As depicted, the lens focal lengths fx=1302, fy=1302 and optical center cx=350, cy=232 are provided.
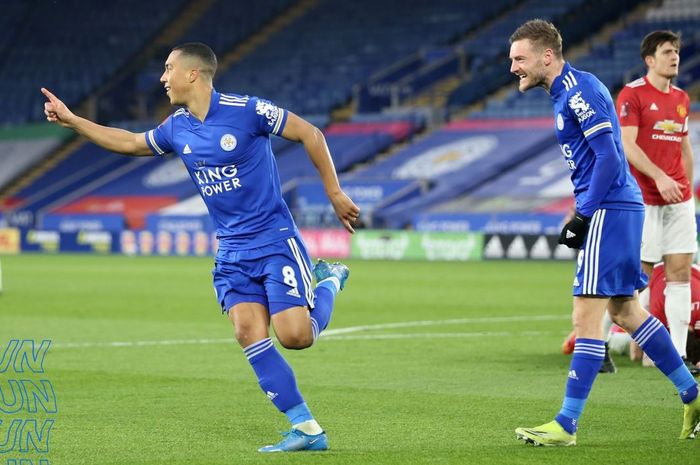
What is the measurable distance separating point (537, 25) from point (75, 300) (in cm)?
1299

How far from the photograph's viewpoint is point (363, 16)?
4678 centimetres

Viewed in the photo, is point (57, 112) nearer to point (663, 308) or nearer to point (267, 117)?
point (267, 117)

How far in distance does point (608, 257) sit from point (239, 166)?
1950 mm

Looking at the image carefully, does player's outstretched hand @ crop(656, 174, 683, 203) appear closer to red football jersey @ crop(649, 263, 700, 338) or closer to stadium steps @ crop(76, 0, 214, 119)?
red football jersey @ crop(649, 263, 700, 338)

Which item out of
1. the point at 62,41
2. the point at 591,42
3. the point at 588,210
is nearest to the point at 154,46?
the point at 62,41

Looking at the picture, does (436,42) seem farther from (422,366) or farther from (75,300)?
(422,366)

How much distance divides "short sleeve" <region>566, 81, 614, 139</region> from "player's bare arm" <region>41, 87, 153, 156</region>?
2.27 metres

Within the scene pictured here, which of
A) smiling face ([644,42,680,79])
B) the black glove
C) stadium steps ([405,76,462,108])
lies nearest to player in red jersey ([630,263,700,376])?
smiling face ([644,42,680,79])

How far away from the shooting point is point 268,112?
6.70 meters


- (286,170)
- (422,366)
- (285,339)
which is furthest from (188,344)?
(286,170)

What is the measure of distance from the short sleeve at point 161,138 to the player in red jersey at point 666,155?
11.3 feet

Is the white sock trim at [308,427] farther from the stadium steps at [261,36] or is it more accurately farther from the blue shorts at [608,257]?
the stadium steps at [261,36]

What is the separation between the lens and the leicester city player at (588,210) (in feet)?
21.5

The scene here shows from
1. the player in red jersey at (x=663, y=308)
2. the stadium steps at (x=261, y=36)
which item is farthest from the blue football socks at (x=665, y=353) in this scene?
the stadium steps at (x=261, y=36)
